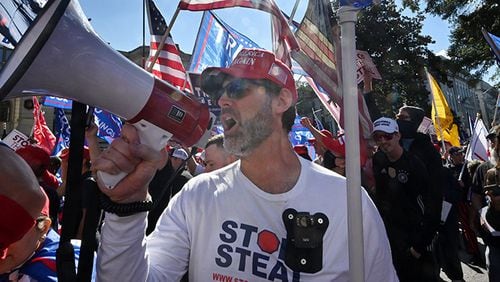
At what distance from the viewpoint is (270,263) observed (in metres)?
1.55

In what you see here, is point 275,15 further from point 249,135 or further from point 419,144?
point 249,135

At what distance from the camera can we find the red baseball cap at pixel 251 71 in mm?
1879

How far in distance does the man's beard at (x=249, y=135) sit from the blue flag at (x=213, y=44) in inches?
178

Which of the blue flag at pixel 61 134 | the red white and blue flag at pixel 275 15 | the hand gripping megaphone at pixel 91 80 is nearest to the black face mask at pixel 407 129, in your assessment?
the red white and blue flag at pixel 275 15

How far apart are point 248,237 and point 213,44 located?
5.14 metres

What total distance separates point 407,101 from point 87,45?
3755 cm

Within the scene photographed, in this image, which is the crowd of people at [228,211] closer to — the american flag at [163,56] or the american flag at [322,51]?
the american flag at [322,51]

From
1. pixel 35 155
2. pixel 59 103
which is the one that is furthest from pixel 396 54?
pixel 35 155

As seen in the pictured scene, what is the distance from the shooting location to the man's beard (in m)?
1.81

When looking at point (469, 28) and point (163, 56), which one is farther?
point (469, 28)

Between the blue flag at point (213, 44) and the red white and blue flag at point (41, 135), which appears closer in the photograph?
the blue flag at point (213, 44)

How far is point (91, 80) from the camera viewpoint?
47.3 inches

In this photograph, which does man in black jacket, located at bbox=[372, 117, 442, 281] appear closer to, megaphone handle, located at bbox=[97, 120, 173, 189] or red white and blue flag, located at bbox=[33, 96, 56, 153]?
megaphone handle, located at bbox=[97, 120, 173, 189]

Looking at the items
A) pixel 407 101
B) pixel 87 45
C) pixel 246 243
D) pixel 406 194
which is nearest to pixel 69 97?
pixel 87 45
